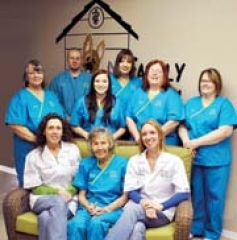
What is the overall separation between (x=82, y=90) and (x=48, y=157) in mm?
1109

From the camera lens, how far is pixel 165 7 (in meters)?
4.06

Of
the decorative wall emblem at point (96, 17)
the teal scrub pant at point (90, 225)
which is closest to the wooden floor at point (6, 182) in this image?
the decorative wall emblem at point (96, 17)

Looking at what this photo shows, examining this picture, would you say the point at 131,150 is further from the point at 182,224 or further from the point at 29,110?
the point at 29,110

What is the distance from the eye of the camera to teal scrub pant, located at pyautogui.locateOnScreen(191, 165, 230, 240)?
3.67 meters

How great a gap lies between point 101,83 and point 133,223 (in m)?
1.19

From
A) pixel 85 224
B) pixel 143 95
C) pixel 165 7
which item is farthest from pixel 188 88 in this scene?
pixel 85 224

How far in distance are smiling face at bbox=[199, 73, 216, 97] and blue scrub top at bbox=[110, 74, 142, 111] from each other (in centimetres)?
52

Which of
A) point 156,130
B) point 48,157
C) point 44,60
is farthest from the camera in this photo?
point 44,60

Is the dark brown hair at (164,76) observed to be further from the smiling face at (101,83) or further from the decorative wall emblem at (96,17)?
the decorative wall emblem at (96,17)

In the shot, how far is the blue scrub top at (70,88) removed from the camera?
168 inches

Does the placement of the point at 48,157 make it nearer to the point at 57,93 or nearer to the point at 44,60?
the point at 57,93

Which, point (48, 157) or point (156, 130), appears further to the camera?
point (48, 157)

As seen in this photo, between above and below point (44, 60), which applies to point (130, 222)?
below

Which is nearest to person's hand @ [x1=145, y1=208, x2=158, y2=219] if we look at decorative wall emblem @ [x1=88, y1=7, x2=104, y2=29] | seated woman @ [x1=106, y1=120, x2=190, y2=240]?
seated woman @ [x1=106, y1=120, x2=190, y2=240]
